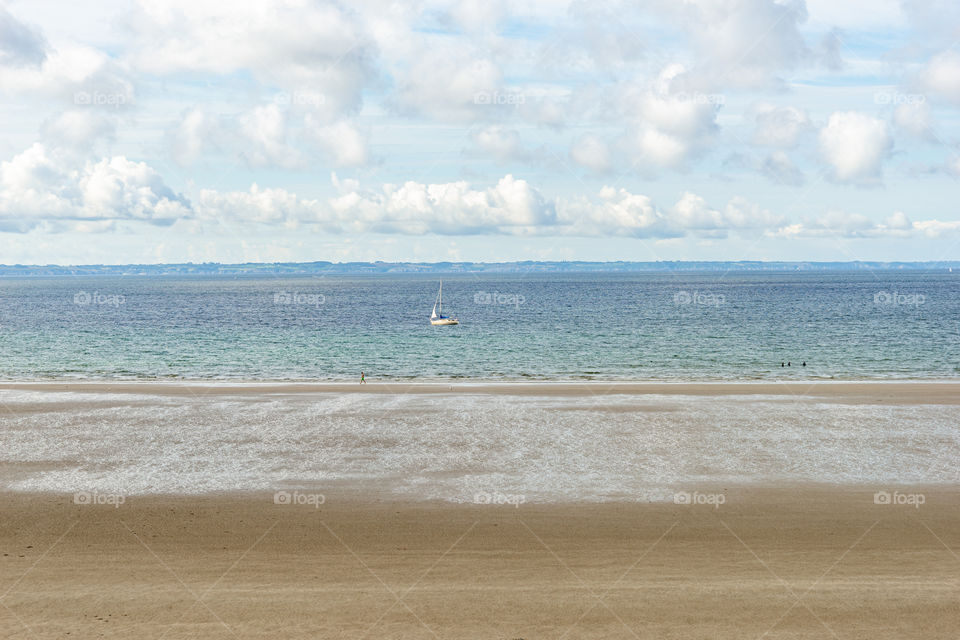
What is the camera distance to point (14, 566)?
54.3 ft

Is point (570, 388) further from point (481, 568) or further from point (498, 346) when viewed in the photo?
point (498, 346)

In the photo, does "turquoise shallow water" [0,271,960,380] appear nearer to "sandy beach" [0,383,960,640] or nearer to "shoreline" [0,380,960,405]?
"shoreline" [0,380,960,405]

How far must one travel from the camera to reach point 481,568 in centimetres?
1642

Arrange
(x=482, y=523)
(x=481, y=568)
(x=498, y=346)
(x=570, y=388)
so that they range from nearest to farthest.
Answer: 1. (x=481, y=568)
2. (x=482, y=523)
3. (x=570, y=388)
4. (x=498, y=346)

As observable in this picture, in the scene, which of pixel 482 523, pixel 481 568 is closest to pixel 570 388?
pixel 482 523

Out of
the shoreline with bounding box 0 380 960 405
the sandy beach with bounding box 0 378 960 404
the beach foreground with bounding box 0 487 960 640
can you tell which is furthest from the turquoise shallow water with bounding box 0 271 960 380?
the beach foreground with bounding box 0 487 960 640

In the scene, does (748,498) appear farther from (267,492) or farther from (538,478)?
(267,492)

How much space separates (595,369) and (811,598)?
132 feet

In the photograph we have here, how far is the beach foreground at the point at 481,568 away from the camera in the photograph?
13.8m

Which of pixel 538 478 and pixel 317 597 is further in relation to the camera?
pixel 538 478

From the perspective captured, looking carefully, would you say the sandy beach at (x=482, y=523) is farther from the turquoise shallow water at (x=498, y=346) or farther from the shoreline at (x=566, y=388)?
the turquoise shallow water at (x=498, y=346)

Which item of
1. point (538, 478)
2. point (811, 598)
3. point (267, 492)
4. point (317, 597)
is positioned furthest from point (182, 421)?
point (811, 598)

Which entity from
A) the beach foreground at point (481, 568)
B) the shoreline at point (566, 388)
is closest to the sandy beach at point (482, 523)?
the beach foreground at point (481, 568)

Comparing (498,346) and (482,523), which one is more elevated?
(482,523)
